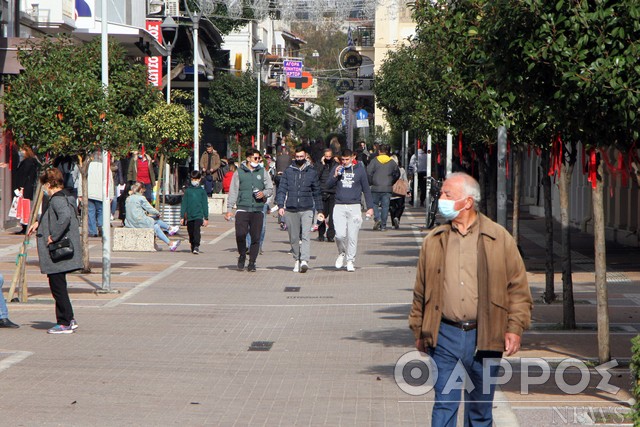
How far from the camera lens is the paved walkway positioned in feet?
27.2

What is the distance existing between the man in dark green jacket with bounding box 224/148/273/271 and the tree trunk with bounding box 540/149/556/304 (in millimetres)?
5479

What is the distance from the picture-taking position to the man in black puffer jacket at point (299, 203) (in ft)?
60.0

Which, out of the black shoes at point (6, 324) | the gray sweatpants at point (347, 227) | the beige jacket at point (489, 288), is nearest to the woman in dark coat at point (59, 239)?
the black shoes at point (6, 324)

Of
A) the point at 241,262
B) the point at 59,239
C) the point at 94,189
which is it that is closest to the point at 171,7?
the point at 94,189

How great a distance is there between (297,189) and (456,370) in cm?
1201

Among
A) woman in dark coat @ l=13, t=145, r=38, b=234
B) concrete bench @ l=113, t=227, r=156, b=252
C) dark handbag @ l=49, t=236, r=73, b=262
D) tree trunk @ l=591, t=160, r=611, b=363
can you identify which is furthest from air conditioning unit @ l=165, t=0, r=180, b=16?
tree trunk @ l=591, t=160, r=611, b=363

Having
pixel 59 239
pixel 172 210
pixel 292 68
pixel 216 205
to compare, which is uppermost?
pixel 292 68

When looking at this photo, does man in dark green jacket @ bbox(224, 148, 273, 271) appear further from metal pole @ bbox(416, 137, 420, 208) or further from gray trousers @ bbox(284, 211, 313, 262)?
metal pole @ bbox(416, 137, 420, 208)

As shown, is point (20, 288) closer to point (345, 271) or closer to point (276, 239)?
point (345, 271)

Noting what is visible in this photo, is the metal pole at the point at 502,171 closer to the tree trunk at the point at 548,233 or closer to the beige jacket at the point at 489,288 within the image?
the tree trunk at the point at 548,233

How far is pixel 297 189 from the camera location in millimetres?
18344

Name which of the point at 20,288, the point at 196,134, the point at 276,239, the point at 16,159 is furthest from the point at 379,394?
the point at 196,134

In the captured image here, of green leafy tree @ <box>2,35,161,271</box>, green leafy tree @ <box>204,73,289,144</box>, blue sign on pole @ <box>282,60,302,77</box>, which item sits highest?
blue sign on pole @ <box>282,60,302,77</box>

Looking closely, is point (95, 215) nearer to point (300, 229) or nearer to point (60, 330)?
point (300, 229)
